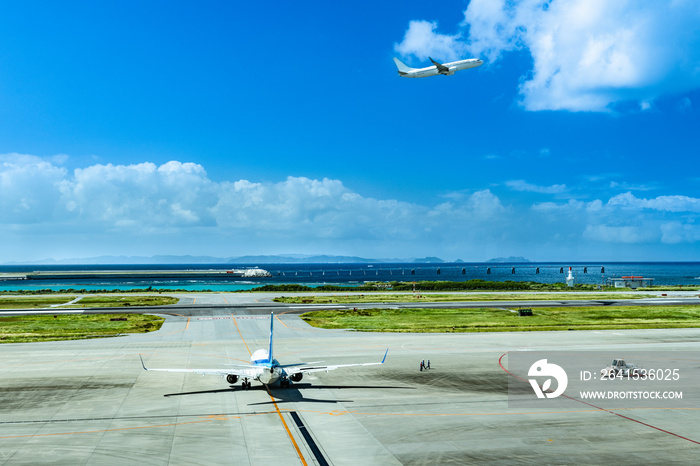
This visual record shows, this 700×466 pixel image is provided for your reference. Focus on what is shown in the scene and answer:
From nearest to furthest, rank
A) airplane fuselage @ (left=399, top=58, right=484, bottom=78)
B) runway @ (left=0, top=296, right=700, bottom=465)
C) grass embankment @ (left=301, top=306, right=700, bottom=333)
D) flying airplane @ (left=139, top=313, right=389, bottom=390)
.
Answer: runway @ (left=0, top=296, right=700, bottom=465), flying airplane @ (left=139, top=313, right=389, bottom=390), grass embankment @ (left=301, top=306, right=700, bottom=333), airplane fuselage @ (left=399, top=58, right=484, bottom=78)

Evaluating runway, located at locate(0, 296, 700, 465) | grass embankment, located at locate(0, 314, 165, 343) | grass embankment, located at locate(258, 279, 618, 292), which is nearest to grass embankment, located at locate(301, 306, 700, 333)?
runway, located at locate(0, 296, 700, 465)

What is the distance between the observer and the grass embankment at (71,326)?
64.8 m

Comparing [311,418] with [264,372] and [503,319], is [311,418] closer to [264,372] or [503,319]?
[264,372]

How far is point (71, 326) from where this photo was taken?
75000 millimetres

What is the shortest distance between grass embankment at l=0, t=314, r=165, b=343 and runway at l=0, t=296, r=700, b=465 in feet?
41.6

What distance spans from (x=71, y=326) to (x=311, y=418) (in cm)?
6061

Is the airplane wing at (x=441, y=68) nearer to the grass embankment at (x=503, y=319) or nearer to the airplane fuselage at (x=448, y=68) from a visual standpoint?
the airplane fuselage at (x=448, y=68)

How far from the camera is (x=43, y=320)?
82.5 meters

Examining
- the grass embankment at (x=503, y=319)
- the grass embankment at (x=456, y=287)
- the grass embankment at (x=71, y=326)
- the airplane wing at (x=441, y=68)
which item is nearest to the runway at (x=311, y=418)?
the grass embankment at (x=71, y=326)

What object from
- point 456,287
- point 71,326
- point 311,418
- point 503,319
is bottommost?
point 71,326

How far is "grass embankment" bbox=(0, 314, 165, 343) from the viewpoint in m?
64.8

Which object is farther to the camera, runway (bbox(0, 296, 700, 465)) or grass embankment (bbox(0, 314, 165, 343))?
grass embankment (bbox(0, 314, 165, 343))

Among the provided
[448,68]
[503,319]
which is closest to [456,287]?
[503,319]

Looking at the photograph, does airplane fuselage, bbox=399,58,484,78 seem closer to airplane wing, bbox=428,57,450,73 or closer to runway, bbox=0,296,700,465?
airplane wing, bbox=428,57,450,73
